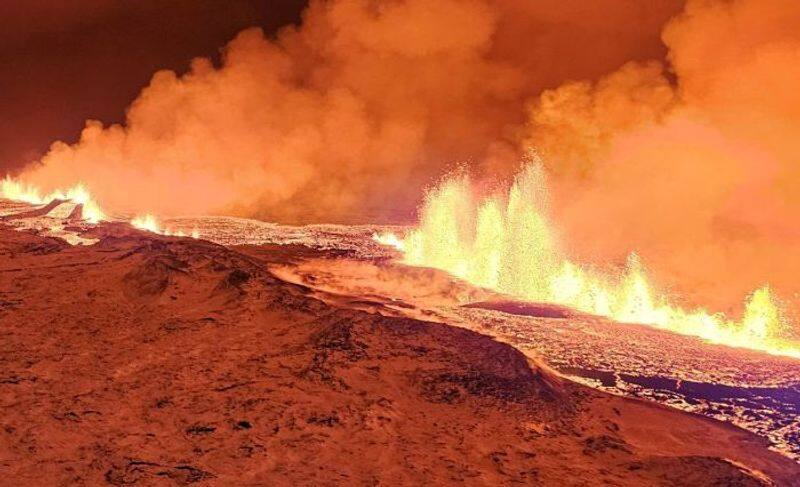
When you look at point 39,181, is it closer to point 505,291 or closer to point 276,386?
point 505,291

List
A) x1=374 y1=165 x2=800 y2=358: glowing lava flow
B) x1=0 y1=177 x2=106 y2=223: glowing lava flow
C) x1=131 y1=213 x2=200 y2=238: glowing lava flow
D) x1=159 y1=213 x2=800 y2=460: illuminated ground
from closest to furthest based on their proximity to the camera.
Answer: x1=159 y1=213 x2=800 y2=460: illuminated ground, x1=374 y1=165 x2=800 y2=358: glowing lava flow, x1=131 y1=213 x2=200 y2=238: glowing lava flow, x1=0 y1=177 x2=106 y2=223: glowing lava flow

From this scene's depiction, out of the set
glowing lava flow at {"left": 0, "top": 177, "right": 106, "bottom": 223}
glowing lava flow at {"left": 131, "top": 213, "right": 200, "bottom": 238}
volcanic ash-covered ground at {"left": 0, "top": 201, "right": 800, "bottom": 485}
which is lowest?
volcanic ash-covered ground at {"left": 0, "top": 201, "right": 800, "bottom": 485}

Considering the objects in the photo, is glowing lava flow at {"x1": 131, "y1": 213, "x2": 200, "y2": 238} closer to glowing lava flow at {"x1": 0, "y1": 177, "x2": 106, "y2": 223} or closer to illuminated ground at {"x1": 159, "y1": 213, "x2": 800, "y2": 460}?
glowing lava flow at {"x1": 0, "y1": 177, "x2": 106, "y2": 223}

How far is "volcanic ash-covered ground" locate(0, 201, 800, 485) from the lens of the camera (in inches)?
229

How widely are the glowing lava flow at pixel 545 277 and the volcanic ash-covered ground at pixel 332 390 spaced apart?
6.31 feet

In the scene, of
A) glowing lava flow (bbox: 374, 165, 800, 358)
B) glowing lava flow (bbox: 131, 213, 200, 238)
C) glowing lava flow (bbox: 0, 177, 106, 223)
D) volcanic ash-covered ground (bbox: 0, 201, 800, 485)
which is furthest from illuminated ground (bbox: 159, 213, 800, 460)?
glowing lava flow (bbox: 0, 177, 106, 223)

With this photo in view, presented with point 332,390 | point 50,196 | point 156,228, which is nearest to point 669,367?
point 332,390

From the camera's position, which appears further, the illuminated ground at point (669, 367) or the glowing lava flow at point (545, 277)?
the glowing lava flow at point (545, 277)

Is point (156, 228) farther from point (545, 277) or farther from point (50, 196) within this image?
point (545, 277)

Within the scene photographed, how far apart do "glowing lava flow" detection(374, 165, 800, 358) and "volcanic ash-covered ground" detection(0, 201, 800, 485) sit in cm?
192

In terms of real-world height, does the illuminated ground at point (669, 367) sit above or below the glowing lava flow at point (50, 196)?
below

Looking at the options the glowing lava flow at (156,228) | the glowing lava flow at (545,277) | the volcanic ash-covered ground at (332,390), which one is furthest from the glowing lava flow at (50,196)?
the volcanic ash-covered ground at (332,390)

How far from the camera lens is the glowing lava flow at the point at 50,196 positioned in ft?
95.2

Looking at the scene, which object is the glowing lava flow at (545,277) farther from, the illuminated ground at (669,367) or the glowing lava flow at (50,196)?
the glowing lava flow at (50,196)
